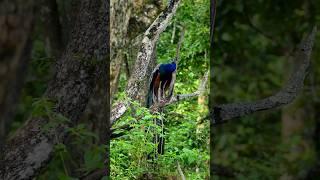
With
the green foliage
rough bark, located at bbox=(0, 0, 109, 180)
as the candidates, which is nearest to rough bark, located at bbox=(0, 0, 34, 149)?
rough bark, located at bbox=(0, 0, 109, 180)

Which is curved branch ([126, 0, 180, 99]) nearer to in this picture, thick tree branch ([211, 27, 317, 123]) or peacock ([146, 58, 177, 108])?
peacock ([146, 58, 177, 108])

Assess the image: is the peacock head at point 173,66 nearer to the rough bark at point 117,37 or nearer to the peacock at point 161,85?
the peacock at point 161,85

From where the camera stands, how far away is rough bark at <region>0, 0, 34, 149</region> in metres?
0.99

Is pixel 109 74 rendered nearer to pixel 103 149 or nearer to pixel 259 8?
pixel 103 149

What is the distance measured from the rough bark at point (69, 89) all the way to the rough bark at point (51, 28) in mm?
78

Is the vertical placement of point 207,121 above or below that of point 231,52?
below

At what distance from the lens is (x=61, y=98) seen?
1.34m

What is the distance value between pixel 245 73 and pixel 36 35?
93 cm

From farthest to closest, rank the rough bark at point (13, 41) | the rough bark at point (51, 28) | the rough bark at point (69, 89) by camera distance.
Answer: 1. the rough bark at point (51, 28)
2. the rough bark at point (69, 89)
3. the rough bark at point (13, 41)

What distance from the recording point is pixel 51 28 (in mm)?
1436

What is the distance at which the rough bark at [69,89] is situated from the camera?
1.32 metres

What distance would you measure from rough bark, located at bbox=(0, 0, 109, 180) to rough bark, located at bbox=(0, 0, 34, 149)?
28cm

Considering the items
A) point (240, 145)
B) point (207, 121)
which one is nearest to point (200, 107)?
point (207, 121)

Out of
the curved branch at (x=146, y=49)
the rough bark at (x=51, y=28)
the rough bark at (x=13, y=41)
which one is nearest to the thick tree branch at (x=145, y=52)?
the curved branch at (x=146, y=49)
